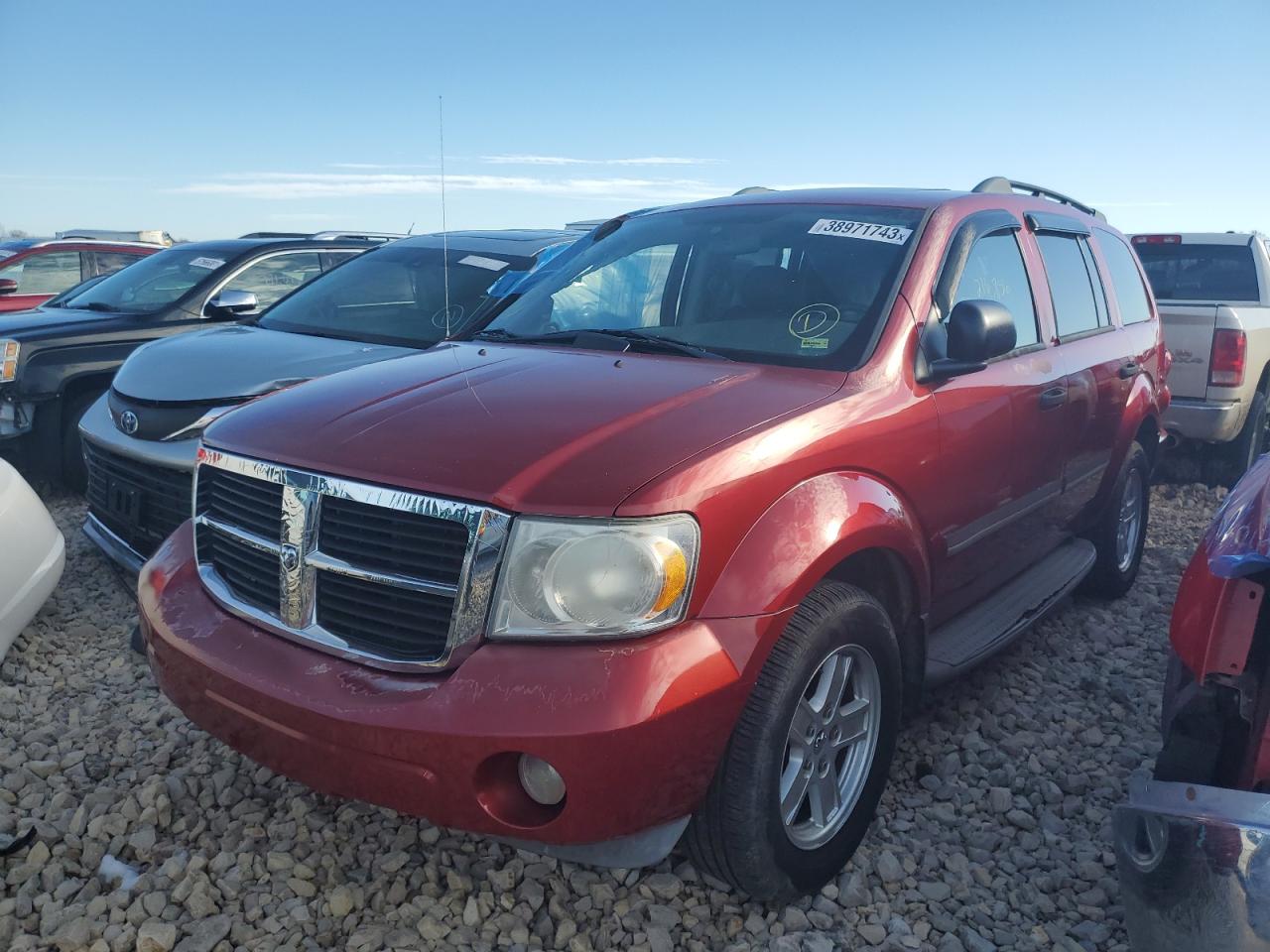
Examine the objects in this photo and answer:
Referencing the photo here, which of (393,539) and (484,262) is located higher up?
(484,262)

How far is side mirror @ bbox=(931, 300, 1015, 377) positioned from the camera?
2.84m

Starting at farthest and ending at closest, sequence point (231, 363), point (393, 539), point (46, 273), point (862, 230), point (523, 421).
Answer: point (46, 273), point (231, 363), point (862, 230), point (523, 421), point (393, 539)

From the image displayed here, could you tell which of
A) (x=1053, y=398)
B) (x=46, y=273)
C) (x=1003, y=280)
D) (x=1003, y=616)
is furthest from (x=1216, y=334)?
(x=46, y=273)

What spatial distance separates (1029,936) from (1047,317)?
2.29 metres

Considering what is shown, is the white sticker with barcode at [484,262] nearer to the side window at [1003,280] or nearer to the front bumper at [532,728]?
the side window at [1003,280]

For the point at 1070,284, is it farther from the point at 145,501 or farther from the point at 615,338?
the point at 145,501

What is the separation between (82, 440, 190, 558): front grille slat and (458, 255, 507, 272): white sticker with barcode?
2162 millimetres

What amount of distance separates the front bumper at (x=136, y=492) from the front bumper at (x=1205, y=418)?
5.87 metres

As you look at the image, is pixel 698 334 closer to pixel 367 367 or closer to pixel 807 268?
pixel 807 268

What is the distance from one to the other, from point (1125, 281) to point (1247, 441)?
303cm

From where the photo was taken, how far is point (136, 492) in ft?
14.3

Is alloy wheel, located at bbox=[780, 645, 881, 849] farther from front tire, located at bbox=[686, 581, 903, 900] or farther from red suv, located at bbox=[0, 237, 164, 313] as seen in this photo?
red suv, located at bbox=[0, 237, 164, 313]

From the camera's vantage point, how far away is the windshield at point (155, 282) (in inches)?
255

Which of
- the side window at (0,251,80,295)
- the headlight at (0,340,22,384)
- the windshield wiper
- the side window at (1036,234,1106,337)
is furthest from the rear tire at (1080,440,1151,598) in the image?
the side window at (0,251,80,295)
